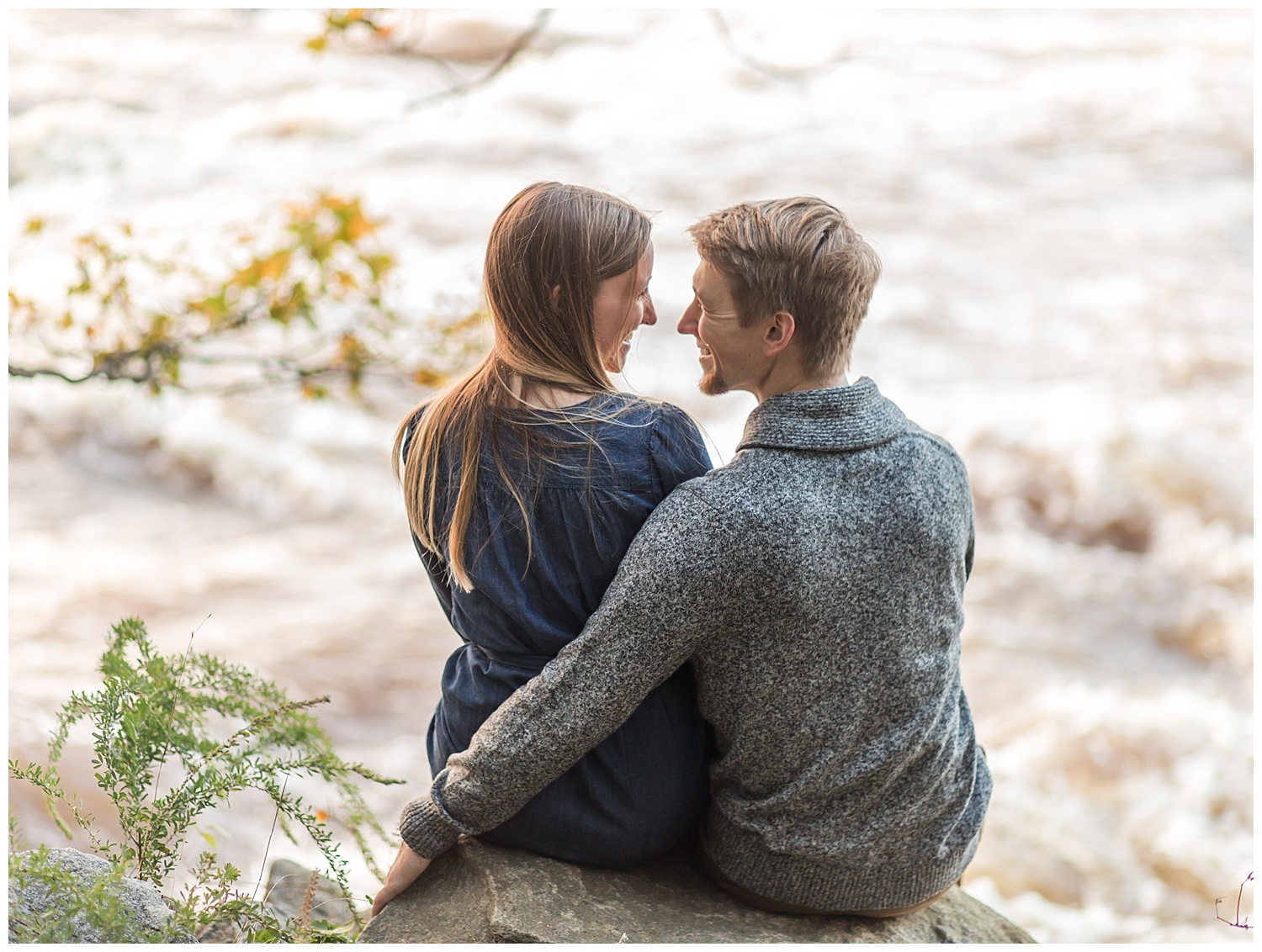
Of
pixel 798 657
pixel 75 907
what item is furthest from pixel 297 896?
pixel 798 657

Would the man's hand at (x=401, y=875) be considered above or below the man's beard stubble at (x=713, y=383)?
below

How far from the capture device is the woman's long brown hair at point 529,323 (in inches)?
59.1

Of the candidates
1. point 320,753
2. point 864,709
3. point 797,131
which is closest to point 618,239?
point 864,709

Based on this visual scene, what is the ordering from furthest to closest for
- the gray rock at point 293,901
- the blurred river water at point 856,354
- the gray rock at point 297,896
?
the blurred river water at point 856,354, the gray rock at point 297,896, the gray rock at point 293,901

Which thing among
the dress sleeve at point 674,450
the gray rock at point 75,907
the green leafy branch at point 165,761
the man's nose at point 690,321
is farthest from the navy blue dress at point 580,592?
the gray rock at point 75,907

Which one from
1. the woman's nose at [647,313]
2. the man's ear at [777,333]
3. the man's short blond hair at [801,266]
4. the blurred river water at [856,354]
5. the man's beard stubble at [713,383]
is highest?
the man's short blond hair at [801,266]

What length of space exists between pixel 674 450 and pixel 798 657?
1.00ft

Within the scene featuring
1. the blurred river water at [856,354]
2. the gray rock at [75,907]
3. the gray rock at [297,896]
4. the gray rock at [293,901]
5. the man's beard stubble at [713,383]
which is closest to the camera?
the gray rock at [75,907]

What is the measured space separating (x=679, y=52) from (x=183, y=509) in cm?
487

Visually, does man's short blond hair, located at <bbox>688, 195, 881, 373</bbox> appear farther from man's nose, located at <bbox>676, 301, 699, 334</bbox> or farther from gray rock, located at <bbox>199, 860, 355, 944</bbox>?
gray rock, located at <bbox>199, 860, 355, 944</bbox>

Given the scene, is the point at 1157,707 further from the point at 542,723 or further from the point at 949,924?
the point at 542,723

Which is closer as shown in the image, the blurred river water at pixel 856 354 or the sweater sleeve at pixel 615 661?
the sweater sleeve at pixel 615 661

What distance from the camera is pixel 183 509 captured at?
5020mm

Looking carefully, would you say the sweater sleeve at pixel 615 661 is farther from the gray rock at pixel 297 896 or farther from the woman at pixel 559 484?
the gray rock at pixel 297 896
